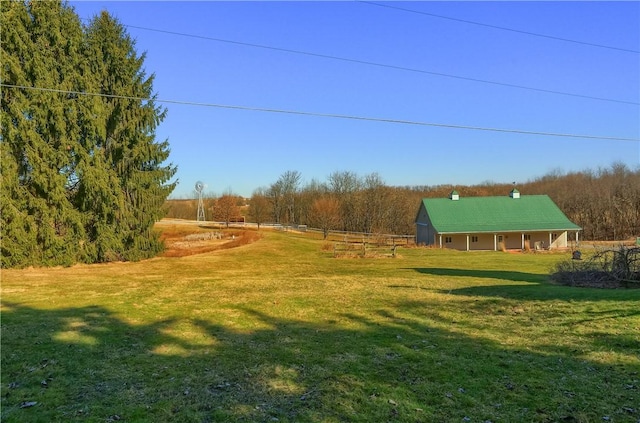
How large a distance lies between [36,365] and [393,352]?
4.83m

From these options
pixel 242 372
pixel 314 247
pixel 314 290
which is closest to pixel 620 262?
pixel 314 290

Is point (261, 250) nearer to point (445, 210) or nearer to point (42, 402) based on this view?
point (445, 210)

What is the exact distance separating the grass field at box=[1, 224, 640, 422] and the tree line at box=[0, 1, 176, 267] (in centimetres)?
890

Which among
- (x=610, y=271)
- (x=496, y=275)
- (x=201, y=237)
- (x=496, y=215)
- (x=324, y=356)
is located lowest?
(x=496, y=275)

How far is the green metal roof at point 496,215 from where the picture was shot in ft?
136

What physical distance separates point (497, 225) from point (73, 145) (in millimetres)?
36992

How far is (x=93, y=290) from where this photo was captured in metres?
12.8

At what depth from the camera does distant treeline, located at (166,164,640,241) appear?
59.5m

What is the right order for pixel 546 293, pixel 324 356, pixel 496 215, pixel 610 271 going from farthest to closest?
pixel 496 215, pixel 610 271, pixel 546 293, pixel 324 356

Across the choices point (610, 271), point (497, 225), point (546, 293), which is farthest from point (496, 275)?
point (497, 225)

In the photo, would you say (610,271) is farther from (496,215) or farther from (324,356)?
(496,215)

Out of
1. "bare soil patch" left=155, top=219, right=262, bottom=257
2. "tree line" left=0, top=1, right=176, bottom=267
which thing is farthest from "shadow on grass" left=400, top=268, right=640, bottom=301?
"bare soil patch" left=155, top=219, right=262, bottom=257

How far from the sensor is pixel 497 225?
42.0 meters

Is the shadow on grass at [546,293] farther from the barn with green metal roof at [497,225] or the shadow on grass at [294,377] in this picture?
the barn with green metal roof at [497,225]
